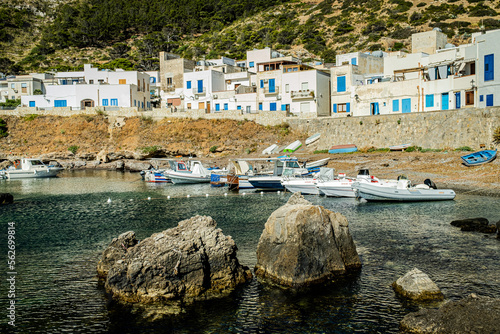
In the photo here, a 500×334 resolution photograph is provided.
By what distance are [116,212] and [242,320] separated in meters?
17.8

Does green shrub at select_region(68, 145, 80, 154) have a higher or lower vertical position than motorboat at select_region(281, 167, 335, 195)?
higher

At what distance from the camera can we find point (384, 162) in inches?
1570

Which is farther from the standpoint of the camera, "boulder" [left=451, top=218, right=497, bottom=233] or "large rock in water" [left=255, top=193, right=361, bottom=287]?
"boulder" [left=451, top=218, right=497, bottom=233]

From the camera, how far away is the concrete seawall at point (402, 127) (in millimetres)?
38500

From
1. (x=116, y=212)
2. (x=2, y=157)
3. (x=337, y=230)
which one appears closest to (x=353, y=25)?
(x=2, y=157)

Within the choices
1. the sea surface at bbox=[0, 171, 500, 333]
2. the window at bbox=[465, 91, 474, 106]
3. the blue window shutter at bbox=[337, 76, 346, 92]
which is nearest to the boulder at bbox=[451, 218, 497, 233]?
the sea surface at bbox=[0, 171, 500, 333]

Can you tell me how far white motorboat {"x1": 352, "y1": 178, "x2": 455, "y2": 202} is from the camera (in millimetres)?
27547

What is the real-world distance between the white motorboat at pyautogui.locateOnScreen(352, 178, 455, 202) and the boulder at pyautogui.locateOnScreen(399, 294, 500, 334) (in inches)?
744

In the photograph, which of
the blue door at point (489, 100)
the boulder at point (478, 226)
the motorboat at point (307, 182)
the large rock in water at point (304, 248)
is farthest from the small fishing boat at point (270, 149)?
the large rock in water at point (304, 248)

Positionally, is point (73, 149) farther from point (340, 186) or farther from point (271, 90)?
point (340, 186)

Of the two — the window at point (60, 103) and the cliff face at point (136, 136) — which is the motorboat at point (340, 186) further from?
the window at point (60, 103)

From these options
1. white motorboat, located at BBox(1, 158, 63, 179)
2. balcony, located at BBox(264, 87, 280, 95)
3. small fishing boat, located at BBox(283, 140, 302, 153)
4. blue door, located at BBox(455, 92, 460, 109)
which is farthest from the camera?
balcony, located at BBox(264, 87, 280, 95)

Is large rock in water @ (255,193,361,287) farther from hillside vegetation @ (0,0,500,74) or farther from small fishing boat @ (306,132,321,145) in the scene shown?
hillside vegetation @ (0,0,500,74)

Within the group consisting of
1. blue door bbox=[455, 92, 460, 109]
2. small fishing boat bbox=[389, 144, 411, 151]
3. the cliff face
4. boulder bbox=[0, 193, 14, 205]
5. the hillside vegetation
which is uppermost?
the hillside vegetation
